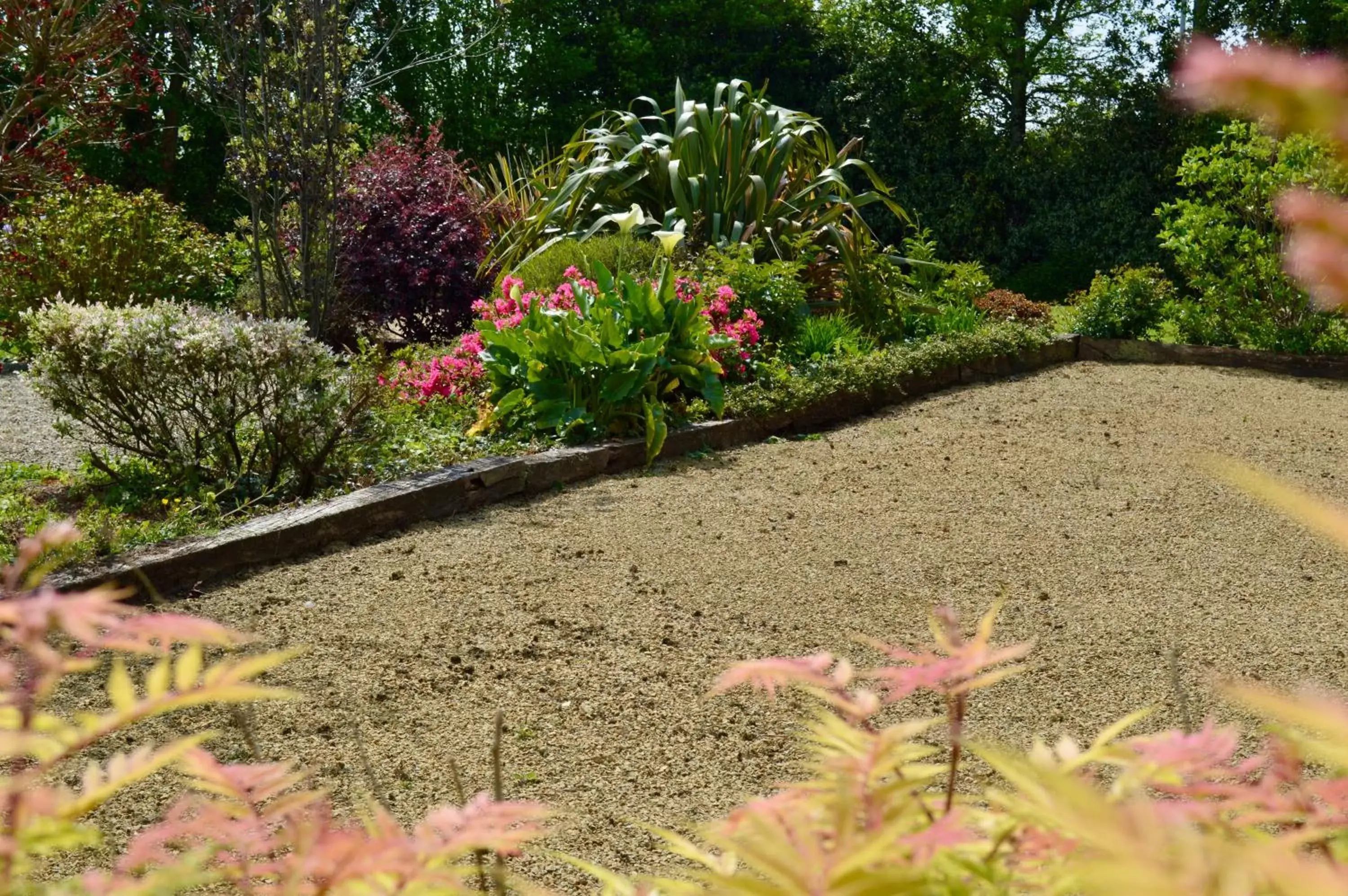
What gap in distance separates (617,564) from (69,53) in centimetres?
269

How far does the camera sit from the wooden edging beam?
3691mm

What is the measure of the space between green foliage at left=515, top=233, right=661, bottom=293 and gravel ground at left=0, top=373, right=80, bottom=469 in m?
2.93

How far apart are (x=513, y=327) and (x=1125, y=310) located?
5127mm

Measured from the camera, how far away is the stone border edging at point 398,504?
3.68 meters

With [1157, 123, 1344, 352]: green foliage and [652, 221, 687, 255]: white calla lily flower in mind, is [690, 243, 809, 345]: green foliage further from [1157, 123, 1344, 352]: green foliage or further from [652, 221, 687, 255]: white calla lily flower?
[1157, 123, 1344, 352]: green foliage

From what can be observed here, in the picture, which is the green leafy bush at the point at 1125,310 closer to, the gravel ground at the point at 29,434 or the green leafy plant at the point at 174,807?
the gravel ground at the point at 29,434

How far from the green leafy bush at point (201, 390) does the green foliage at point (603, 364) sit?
101 centimetres

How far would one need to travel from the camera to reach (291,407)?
441 cm

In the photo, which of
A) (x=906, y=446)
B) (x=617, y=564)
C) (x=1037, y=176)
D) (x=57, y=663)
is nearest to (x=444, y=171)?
(x=906, y=446)

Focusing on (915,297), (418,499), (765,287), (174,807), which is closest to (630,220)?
(765,287)

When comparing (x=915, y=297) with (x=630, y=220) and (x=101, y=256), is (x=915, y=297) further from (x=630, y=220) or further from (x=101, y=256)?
(x=101, y=256)

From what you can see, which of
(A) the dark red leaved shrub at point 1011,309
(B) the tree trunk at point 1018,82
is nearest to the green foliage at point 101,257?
(A) the dark red leaved shrub at point 1011,309

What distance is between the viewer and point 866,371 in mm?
6719

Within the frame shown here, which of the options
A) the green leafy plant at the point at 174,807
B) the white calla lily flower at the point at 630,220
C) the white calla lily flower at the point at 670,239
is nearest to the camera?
the green leafy plant at the point at 174,807
